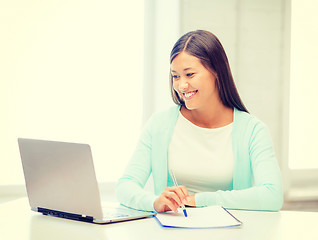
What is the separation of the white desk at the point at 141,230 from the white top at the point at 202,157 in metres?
0.44

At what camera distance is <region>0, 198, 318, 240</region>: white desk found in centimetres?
119

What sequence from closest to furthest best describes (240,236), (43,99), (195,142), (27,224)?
(240,236) < (27,224) < (195,142) < (43,99)

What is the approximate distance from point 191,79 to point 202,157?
0.34m

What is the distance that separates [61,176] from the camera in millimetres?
1298

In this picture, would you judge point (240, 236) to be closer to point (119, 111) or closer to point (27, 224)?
point (27, 224)

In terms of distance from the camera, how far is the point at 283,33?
10.5ft

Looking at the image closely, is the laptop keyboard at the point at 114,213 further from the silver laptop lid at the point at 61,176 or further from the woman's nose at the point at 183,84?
the woman's nose at the point at 183,84

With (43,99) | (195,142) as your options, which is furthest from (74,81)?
(195,142)

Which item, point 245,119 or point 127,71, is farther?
point 127,71

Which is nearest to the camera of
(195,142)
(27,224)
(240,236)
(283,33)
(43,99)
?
(240,236)

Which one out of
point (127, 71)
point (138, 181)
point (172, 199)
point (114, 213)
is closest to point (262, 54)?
point (127, 71)

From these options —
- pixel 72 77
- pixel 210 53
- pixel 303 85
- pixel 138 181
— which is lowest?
pixel 138 181

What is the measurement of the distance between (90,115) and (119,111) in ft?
0.62

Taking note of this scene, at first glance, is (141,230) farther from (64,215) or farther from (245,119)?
(245,119)
